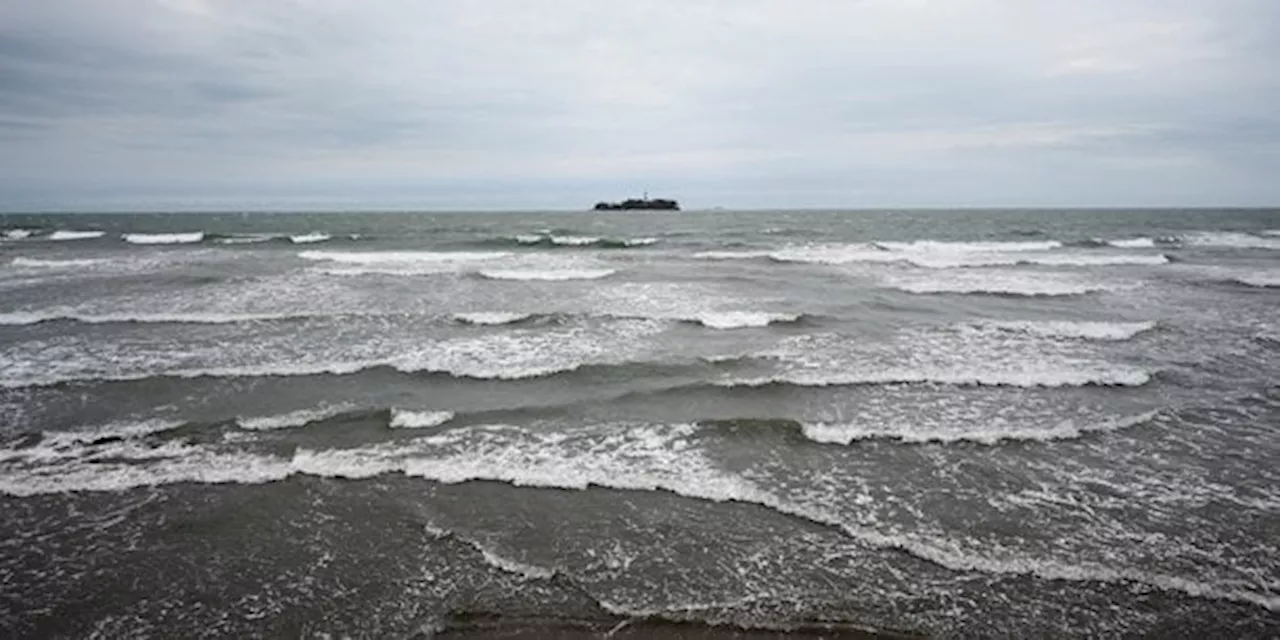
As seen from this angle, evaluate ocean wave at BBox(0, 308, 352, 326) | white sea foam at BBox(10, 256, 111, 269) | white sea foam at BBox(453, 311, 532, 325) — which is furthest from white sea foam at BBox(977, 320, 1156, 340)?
white sea foam at BBox(10, 256, 111, 269)

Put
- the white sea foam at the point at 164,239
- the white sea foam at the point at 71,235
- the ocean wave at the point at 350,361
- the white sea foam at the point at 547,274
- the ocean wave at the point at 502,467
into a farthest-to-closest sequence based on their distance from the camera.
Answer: the white sea foam at the point at 71,235 < the white sea foam at the point at 164,239 < the white sea foam at the point at 547,274 < the ocean wave at the point at 350,361 < the ocean wave at the point at 502,467

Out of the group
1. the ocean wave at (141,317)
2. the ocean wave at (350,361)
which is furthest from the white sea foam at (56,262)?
the ocean wave at (350,361)

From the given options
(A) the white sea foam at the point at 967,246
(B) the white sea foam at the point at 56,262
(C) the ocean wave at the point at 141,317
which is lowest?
(C) the ocean wave at the point at 141,317

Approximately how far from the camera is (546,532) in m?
5.04

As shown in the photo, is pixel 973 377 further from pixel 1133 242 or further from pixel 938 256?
pixel 1133 242

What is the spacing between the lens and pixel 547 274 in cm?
2284

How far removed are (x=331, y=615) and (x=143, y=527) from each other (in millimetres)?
2301

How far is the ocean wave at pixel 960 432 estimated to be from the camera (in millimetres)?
7016

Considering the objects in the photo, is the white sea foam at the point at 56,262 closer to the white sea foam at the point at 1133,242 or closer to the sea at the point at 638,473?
the sea at the point at 638,473

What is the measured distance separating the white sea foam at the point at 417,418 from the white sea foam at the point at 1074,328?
10964 millimetres

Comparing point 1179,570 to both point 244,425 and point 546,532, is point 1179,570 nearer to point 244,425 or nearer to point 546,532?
point 546,532

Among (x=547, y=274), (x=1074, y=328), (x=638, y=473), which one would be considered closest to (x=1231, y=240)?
(x=1074, y=328)

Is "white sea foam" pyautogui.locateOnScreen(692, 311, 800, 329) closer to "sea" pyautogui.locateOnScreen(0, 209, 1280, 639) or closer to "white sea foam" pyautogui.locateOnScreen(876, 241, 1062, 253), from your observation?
"sea" pyautogui.locateOnScreen(0, 209, 1280, 639)

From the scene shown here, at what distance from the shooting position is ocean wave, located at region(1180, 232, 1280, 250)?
35.3 metres
